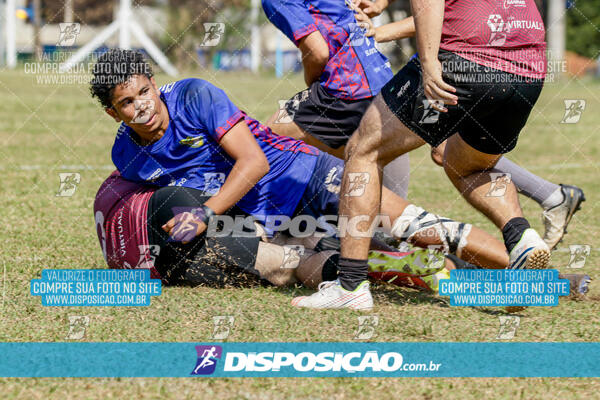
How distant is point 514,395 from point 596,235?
3.44 m

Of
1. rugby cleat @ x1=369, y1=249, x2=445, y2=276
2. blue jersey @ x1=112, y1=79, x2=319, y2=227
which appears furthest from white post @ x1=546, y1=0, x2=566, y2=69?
rugby cleat @ x1=369, y1=249, x2=445, y2=276

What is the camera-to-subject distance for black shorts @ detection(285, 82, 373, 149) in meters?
5.68

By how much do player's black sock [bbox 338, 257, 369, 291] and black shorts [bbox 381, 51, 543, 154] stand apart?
69cm

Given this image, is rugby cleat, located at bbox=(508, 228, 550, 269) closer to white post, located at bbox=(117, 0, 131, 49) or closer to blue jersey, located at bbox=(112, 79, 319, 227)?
blue jersey, located at bbox=(112, 79, 319, 227)

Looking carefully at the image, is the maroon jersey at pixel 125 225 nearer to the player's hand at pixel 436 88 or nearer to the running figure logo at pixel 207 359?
the running figure logo at pixel 207 359

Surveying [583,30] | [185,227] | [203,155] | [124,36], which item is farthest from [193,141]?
[583,30]

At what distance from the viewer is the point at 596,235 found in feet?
20.7

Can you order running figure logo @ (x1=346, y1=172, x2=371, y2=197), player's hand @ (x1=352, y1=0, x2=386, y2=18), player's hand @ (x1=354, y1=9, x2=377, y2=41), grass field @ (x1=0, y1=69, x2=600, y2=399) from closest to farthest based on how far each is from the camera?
grass field @ (x1=0, y1=69, x2=600, y2=399)
running figure logo @ (x1=346, y1=172, x2=371, y2=197)
player's hand @ (x1=354, y1=9, x2=377, y2=41)
player's hand @ (x1=352, y1=0, x2=386, y2=18)

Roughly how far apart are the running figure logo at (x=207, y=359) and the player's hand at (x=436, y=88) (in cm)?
146

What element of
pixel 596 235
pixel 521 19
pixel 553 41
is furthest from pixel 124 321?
pixel 553 41

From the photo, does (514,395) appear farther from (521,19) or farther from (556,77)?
(556,77)

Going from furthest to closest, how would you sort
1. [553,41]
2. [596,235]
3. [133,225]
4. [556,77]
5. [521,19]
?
[553,41] < [556,77] < [596,235] < [133,225] < [521,19]

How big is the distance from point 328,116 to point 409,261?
1.50 meters

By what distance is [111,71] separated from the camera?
14.9ft
